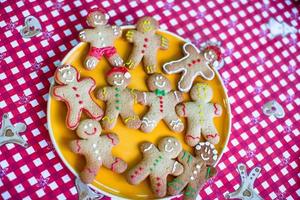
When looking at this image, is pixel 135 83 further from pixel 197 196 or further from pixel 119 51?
pixel 197 196

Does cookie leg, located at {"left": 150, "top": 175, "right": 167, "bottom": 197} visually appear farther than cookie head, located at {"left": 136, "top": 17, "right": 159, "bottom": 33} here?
No

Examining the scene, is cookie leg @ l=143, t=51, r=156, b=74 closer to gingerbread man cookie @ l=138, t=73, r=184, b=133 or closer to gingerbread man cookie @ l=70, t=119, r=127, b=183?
gingerbread man cookie @ l=138, t=73, r=184, b=133

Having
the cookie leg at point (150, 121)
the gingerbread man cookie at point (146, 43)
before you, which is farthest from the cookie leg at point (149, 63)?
the cookie leg at point (150, 121)

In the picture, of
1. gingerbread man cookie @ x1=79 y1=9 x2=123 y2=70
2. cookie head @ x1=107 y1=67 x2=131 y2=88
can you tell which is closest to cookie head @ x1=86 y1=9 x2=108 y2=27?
gingerbread man cookie @ x1=79 y1=9 x2=123 y2=70

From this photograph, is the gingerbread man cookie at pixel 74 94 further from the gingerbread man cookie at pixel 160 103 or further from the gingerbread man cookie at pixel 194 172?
the gingerbread man cookie at pixel 194 172

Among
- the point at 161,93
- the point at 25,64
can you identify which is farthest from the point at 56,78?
the point at 161,93

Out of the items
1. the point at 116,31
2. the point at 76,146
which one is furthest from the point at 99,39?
the point at 76,146
